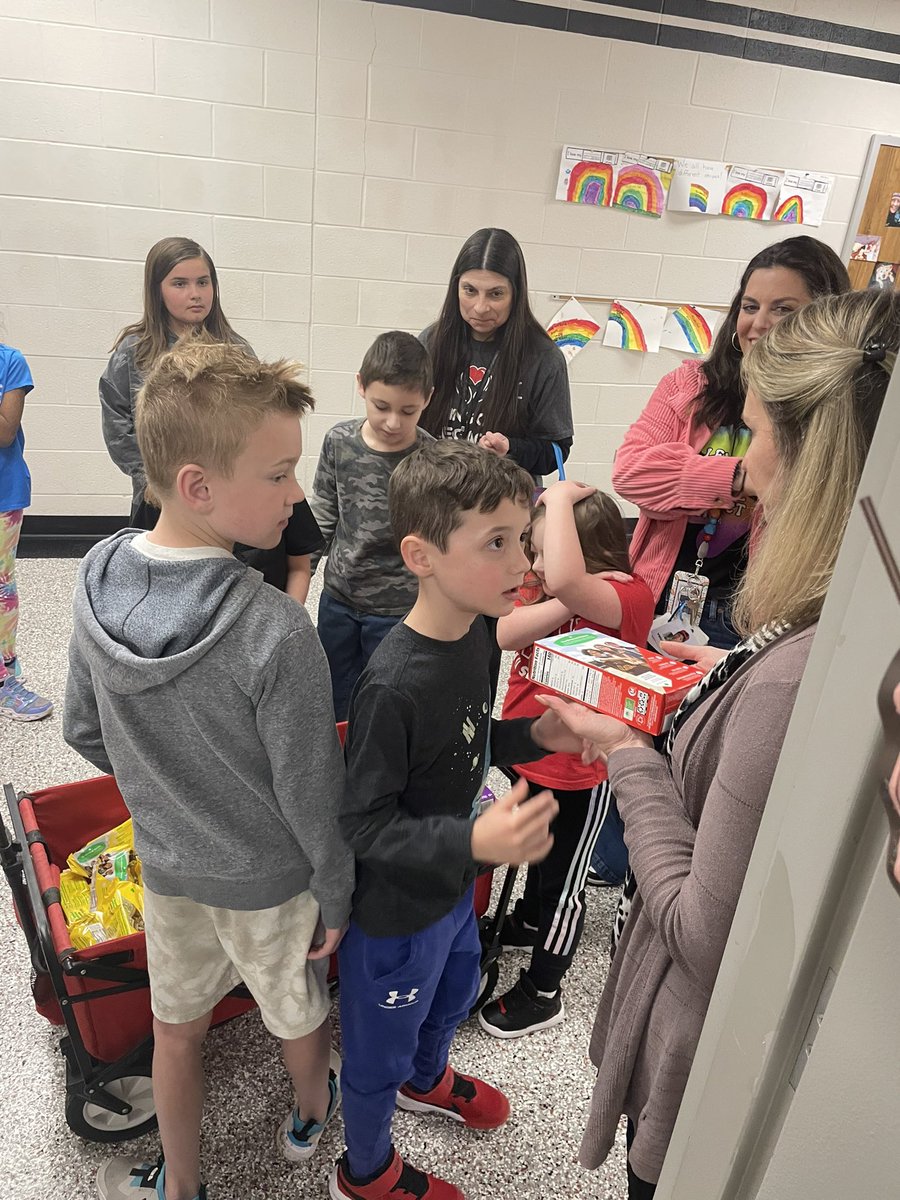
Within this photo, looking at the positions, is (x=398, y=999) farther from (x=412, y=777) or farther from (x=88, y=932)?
(x=88, y=932)

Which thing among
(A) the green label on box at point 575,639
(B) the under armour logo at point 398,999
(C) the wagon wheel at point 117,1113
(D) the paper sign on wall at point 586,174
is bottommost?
(C) the wagon wheel at point 117,1113

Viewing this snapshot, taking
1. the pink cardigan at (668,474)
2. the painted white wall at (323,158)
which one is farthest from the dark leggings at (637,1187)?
the painted white wall at (323,158)

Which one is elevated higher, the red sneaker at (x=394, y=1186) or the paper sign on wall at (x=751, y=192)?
the paper sign on wall at (x=751, y=192)

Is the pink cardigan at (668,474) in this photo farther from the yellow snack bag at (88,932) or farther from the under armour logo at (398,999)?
the yellow snack bag at (88,932)

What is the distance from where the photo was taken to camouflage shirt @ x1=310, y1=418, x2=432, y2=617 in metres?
2.02

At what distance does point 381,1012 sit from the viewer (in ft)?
3.94

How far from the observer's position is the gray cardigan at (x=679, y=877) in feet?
2.44

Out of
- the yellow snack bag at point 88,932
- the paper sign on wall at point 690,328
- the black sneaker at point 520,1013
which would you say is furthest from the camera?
the paper sign on wall at point 690,328

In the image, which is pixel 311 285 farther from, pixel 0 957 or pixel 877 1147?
pixel 877 1147

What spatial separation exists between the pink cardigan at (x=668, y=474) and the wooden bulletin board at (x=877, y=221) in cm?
315

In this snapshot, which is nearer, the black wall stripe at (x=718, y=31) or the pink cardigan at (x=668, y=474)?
the pink cardigan at (x=668, y=474)

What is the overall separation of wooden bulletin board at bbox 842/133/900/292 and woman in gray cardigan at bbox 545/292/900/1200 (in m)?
4.18

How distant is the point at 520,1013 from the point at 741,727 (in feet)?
4.30

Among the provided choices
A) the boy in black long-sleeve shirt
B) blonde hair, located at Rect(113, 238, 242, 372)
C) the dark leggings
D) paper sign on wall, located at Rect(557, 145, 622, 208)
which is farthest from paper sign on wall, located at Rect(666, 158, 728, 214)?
the dark leggings
